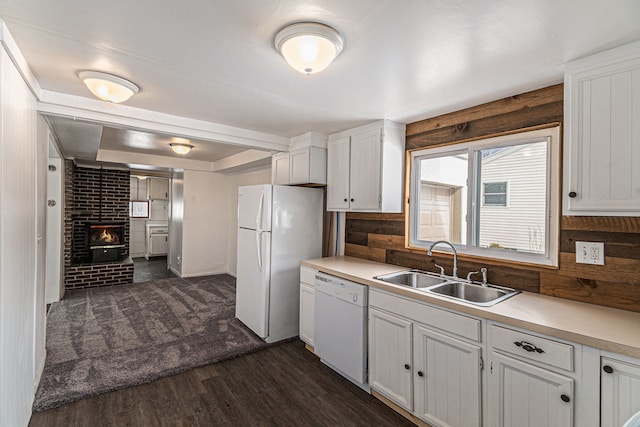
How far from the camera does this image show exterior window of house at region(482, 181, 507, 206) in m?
2.31

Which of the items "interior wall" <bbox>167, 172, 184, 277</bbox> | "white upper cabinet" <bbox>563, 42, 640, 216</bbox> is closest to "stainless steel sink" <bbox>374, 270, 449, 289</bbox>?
"white upper cabinet" <bbox>563, 42, 640, 216</bbox>

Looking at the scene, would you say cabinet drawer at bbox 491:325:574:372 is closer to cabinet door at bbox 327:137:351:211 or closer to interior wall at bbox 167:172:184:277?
cabinet door at bbox 327:137:351:211

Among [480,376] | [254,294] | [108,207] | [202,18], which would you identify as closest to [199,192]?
[108,207]

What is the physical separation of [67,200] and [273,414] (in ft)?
15.9

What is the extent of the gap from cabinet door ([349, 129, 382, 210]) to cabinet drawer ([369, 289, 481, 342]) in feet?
2.96

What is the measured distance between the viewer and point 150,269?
6707 millimetres

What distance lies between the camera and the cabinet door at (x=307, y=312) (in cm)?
302

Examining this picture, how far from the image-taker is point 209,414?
6.98 feet

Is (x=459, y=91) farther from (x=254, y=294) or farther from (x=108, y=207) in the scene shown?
(x=108, y=207)

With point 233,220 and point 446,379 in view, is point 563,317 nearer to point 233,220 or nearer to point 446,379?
point 446,379

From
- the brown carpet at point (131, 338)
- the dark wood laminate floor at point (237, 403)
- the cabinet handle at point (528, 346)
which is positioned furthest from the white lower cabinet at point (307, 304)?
the cabinet handle at point (528, 346)

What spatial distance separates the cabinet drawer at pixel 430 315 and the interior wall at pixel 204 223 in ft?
15.4

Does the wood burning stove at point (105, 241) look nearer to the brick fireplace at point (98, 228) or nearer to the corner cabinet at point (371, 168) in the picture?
the brick fireplace at point (98, 228)

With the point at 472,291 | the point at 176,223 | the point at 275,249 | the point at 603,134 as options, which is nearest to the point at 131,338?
the point at 275,249
